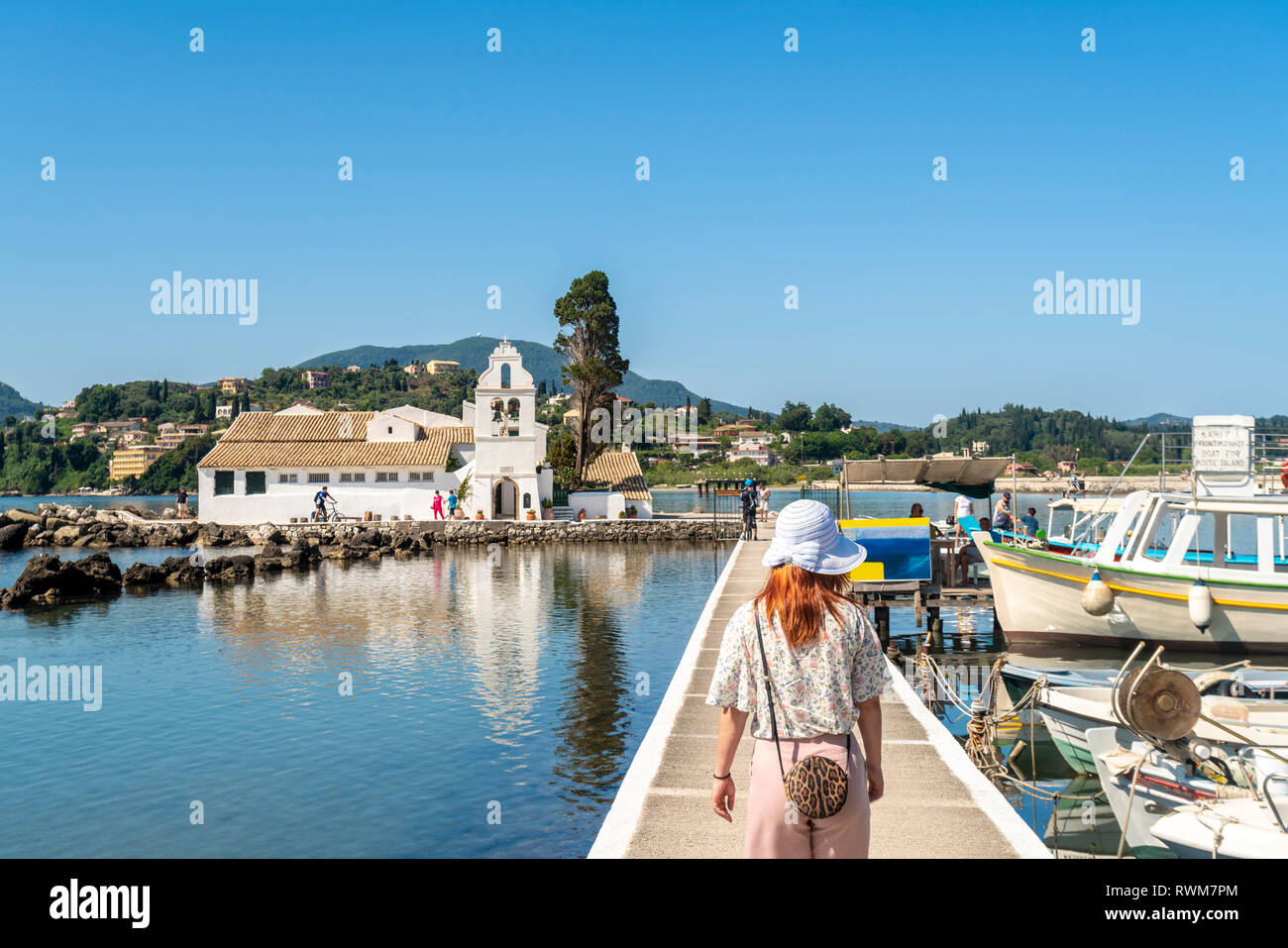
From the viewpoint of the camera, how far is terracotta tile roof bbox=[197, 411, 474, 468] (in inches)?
2114

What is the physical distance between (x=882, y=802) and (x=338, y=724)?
10.7 metres

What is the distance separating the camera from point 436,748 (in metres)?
14.1

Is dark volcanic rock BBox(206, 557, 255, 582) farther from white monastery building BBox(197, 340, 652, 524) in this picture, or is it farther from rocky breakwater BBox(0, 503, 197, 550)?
rocky breakwater BBox(0, 503, 197, 550)

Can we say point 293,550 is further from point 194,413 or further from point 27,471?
point 194,413

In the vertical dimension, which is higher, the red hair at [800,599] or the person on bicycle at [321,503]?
the red hair at [800,599]

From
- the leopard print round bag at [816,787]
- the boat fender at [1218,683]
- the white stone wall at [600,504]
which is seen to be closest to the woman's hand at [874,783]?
the leopard print round bag at [816,787]

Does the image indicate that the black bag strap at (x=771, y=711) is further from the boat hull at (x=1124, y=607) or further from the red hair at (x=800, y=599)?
the boat hull at (x=1124, y=607)

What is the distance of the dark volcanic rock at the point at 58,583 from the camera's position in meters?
30.5

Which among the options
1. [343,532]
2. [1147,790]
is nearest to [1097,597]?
[1147,790]

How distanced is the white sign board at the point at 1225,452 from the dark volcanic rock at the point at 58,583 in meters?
32.0

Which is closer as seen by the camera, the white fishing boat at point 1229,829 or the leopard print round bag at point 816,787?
the leopard print round bag at point 816,787

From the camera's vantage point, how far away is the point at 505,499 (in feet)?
171

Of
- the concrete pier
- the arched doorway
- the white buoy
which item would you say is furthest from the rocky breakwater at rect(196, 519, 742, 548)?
the concrete pier

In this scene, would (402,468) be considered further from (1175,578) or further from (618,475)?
(1175,578)
